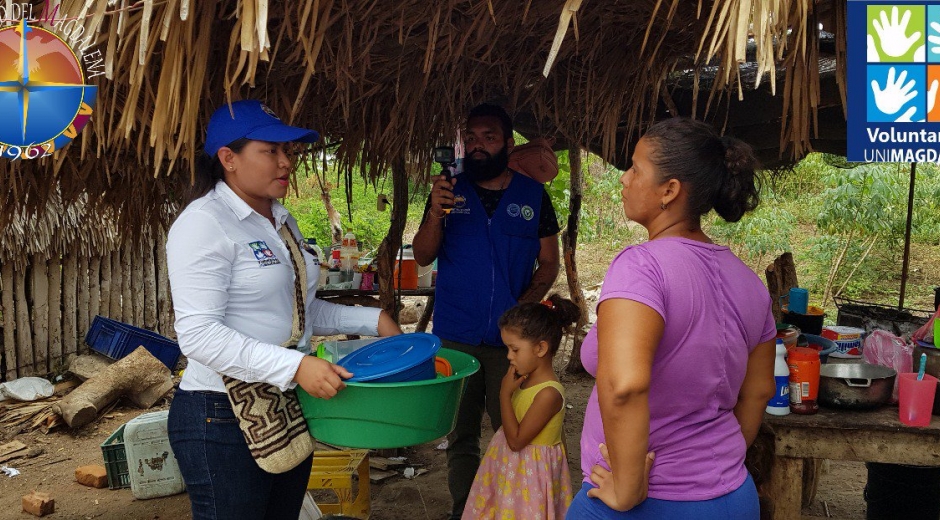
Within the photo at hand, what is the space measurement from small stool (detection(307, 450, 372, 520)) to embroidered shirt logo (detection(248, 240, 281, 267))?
5.63ft

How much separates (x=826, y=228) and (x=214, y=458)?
9.34 m

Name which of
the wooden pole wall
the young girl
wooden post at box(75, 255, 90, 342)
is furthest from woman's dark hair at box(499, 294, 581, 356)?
wooden post at box(75, 255, 90, 342)

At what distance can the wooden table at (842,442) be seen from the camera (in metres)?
2.42

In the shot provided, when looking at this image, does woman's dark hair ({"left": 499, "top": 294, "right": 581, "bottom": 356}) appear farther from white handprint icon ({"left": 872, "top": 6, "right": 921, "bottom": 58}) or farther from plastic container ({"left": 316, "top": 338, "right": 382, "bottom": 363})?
white handprint icon ({"left": 872, "top": 6, "right": 921, "bottom": 58})

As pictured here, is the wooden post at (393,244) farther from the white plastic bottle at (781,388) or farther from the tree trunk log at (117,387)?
the white plastic bottle at (781,388)

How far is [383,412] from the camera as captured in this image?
204cm

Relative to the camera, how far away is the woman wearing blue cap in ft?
6.37

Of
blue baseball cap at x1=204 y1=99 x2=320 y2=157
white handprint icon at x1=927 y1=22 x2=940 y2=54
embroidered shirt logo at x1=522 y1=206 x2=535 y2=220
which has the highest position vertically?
white handprint icon at x1=927 y1=22 x2=940 y2=54

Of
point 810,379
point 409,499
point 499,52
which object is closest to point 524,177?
point 499,52

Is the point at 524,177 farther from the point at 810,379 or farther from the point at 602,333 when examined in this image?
the point at 602,333

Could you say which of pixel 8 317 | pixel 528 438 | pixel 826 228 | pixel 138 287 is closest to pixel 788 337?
pixel 528 438

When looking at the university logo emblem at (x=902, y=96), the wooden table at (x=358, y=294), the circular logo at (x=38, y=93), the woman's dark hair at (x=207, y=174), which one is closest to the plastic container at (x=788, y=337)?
the university logo emblem at (x=902, y=96)

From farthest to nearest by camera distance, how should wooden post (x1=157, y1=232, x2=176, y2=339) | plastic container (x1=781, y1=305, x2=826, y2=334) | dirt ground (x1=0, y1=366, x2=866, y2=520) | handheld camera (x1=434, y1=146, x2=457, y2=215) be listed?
wooden post (x1=157, y1=232, x2=176, y2=339)
dirt ground (x1=0, y1=366, x2=866, y2=520)
plastic container (x1=781, y1=305, x2=826, y2=334)
handheld camera (x1=434, y1=146, x2=457, y2=215)

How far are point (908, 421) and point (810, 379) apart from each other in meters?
0.31
